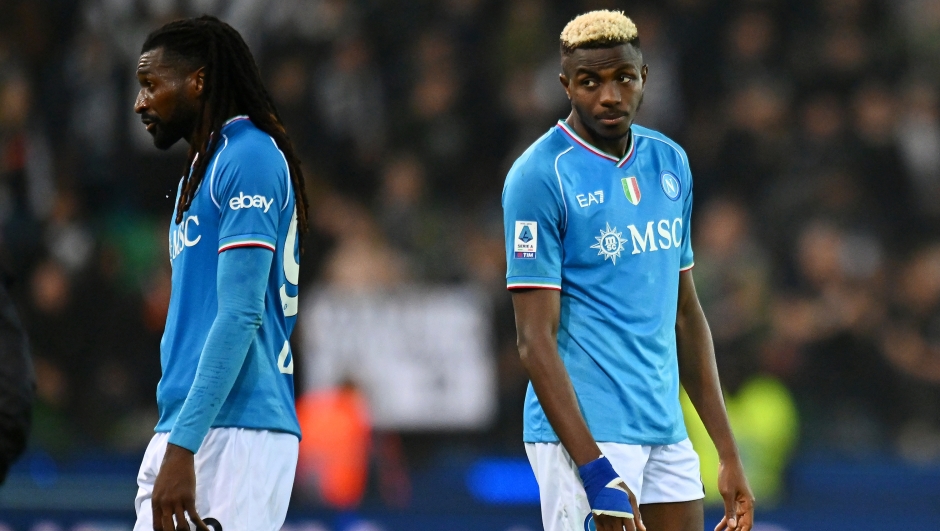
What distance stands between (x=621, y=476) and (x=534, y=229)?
0.71 meters

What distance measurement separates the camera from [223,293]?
321cm

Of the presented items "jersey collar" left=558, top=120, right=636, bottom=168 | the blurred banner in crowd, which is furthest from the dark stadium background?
"jersey collar" left=558, top=120, right=636, bottom=168

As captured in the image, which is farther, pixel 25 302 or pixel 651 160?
pixel 25 302

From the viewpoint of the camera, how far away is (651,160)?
12.1 feet

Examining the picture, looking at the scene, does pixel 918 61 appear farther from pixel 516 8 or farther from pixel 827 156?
pixel 516 8

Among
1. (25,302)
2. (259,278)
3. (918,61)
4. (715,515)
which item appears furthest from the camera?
(918,61)

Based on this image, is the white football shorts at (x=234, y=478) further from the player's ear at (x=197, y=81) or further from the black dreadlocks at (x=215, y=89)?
the player's ear at (x=197, y=81)

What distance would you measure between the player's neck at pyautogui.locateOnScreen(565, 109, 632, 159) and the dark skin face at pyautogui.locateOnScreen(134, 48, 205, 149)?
3.45ft

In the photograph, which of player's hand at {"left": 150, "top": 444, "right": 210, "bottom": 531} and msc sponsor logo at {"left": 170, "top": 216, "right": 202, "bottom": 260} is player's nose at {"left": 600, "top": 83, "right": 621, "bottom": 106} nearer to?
msc sponsor logo at {"left": 170, "top": 216, "right": 202, "bottom": 260}

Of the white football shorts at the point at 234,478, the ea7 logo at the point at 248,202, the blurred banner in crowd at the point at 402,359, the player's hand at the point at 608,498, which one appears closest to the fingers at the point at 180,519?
the white football shorts at the point at 234,478

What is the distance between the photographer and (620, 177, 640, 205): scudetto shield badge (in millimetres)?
3580

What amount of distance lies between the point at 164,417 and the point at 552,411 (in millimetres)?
1031

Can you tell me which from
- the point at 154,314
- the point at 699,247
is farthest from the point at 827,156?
the point at 154,314

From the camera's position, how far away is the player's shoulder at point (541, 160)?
3.51m
